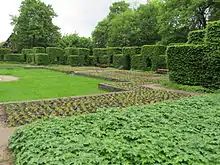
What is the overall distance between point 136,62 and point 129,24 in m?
10.4

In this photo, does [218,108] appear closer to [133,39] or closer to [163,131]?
[163,131]

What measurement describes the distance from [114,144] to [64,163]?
2.57ft

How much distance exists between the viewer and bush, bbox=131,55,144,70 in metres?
20.6

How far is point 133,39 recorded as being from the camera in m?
29.7

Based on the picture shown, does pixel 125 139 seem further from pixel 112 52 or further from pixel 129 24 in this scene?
pixel 129 24

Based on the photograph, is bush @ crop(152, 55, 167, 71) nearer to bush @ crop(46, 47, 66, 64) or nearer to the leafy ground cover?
the leafy ground cover

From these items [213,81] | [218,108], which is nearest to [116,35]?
[213,81]

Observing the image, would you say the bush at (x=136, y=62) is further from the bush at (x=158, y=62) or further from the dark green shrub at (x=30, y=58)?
the dark green shrub at (x=30, y=58)

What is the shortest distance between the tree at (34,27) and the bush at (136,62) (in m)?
21.2

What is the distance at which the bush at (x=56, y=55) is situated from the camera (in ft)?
100

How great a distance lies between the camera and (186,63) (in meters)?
10.9

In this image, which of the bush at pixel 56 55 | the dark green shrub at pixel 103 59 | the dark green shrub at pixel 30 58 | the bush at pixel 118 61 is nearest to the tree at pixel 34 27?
the dark green shrub at pixel 30 58

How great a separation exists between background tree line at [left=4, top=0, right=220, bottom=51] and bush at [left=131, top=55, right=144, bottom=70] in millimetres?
3892

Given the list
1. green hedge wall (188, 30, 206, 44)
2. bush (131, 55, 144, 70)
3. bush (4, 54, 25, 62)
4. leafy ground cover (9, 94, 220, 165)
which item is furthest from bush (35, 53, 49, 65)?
leafy ground cover (9, 94, 220, 165)
